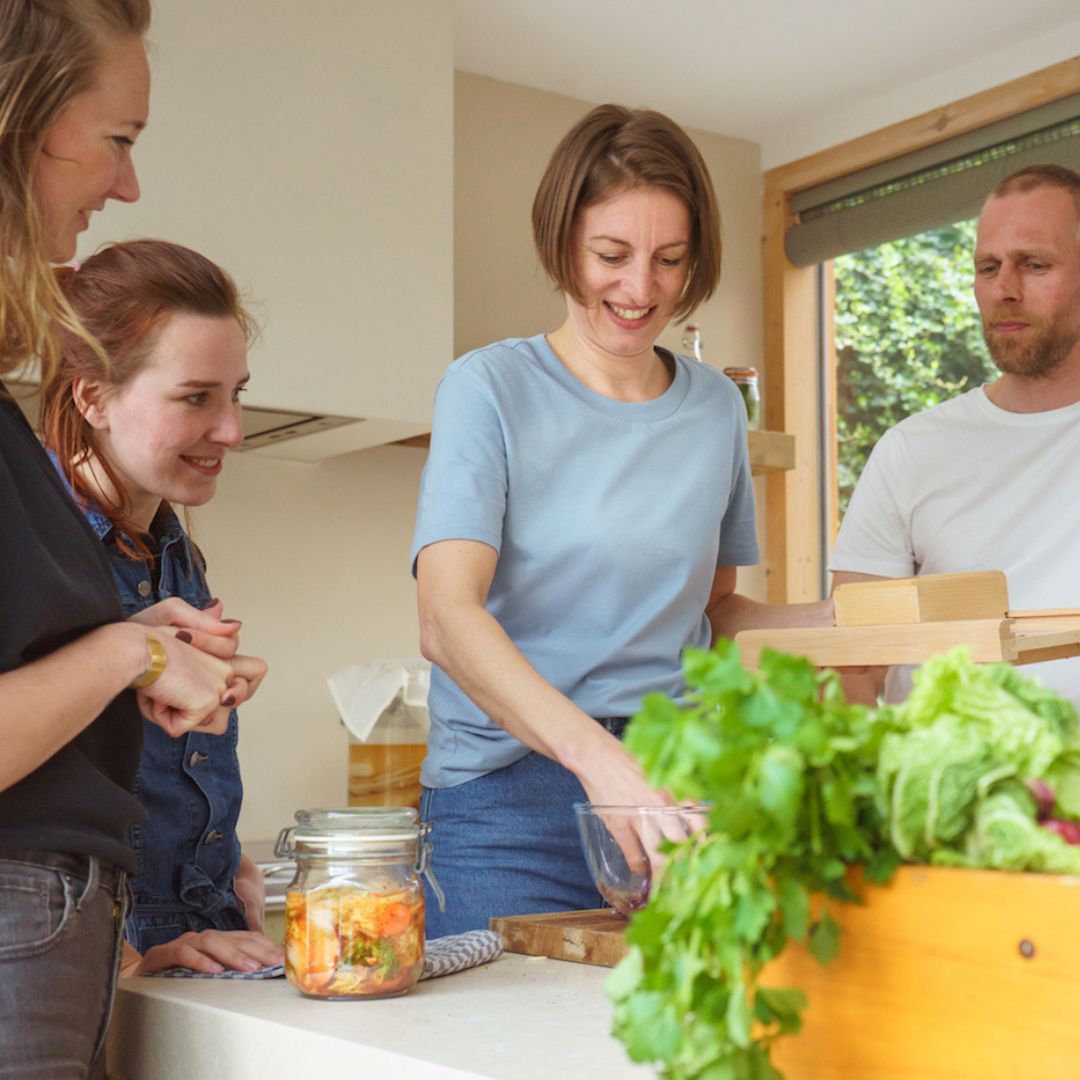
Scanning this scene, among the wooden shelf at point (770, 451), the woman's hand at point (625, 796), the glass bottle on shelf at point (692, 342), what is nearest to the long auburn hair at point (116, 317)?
the woman's hand at point (625, 796)

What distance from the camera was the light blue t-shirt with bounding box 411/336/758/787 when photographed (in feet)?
4.56

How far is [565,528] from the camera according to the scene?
141 cm

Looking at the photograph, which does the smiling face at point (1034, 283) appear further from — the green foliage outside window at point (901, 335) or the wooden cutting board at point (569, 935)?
the green foliage outside window at point (901, 335)

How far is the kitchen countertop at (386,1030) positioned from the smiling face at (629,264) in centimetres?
64

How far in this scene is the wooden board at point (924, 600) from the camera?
1164 millimetres

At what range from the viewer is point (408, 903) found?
Answer: 0.99m

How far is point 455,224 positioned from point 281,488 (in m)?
0.73

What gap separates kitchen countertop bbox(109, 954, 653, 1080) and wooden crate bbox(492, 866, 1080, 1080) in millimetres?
190

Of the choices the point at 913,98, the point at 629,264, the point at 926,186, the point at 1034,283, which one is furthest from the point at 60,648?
the point at 913,98

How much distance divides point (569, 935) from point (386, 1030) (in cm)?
28

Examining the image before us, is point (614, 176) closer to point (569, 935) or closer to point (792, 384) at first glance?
point (569, 935)

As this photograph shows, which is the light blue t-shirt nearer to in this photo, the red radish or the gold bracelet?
the gold bracelet

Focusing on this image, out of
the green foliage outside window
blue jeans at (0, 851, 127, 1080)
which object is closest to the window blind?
the green foliage outside window

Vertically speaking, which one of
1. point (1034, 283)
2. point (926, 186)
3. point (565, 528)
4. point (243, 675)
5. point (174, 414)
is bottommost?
point (243, 675)
